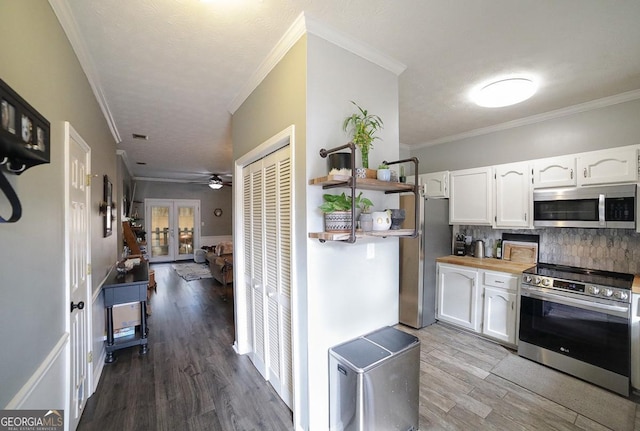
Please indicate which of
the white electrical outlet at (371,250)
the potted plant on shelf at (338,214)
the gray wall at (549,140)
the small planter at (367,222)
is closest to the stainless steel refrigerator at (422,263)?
the gray wall at (549,140)

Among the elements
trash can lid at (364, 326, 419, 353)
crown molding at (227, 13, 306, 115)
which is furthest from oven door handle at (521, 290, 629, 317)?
crown molding at (227, 13, 306, 115)

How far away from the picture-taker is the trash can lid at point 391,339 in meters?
1.69

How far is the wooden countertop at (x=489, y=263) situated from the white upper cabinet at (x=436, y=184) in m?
0.92

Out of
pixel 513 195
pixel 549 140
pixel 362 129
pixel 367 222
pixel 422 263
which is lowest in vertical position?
pixel 422 263

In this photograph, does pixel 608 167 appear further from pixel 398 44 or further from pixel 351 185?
pixel 351 185

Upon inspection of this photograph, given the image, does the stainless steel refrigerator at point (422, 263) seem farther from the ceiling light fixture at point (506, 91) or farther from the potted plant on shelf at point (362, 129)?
the potted plant on shelf at point (362, 129)

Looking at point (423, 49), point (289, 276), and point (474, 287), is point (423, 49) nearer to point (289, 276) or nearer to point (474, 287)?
point (289, 276)

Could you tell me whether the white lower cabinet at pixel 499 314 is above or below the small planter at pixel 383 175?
below

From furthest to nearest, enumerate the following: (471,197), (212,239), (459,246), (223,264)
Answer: (212,239), (223,264), (459,246), (471,197)

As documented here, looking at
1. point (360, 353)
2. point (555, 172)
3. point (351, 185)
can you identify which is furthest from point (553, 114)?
point (360, 353)

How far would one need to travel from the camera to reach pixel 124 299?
8.91ft

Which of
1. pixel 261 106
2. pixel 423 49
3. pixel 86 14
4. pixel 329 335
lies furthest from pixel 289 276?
pixel 86 14

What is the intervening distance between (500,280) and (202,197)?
28.6 ft

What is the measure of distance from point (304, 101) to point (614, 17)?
1.92 meters
